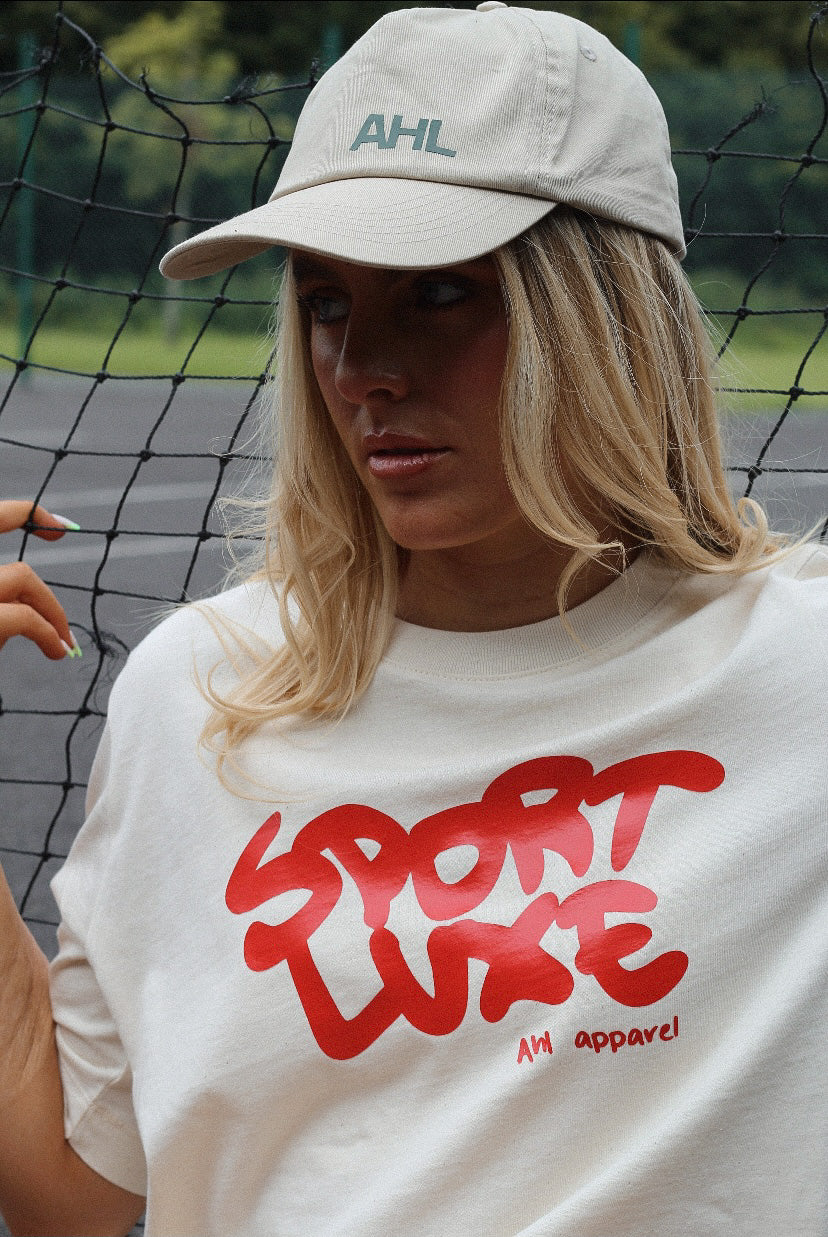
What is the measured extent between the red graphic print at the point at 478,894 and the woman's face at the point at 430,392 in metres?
0.23

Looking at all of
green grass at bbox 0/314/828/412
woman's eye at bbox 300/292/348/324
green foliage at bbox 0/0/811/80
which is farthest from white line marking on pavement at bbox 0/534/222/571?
green foliage at bbox 0/0/811/80

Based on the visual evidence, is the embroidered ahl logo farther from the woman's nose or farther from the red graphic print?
the red graphic print

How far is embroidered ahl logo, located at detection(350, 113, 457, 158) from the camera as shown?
3.88ft

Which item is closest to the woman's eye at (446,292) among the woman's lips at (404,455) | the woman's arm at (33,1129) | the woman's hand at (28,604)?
the woman's lips at (404,455)

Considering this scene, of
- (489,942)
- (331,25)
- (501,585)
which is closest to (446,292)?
(501,585)

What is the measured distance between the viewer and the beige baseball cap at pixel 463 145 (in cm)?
115

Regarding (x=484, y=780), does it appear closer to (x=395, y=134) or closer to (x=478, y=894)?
(x=478, y=894)

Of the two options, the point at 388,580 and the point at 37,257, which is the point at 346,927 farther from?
the point at 37,257

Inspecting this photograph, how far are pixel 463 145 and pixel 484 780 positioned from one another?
1.71 feet

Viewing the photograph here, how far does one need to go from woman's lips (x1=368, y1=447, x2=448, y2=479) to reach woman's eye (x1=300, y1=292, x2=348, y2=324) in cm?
14

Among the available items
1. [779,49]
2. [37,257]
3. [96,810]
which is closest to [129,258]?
[37,257]

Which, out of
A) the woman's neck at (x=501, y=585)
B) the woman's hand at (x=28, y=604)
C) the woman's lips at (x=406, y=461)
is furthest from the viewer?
the woman's hand at (x=28, y=604)

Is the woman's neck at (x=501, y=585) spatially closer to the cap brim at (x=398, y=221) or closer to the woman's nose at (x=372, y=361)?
the woman's nose at (x=372, y=361)

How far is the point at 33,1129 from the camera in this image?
139cm
